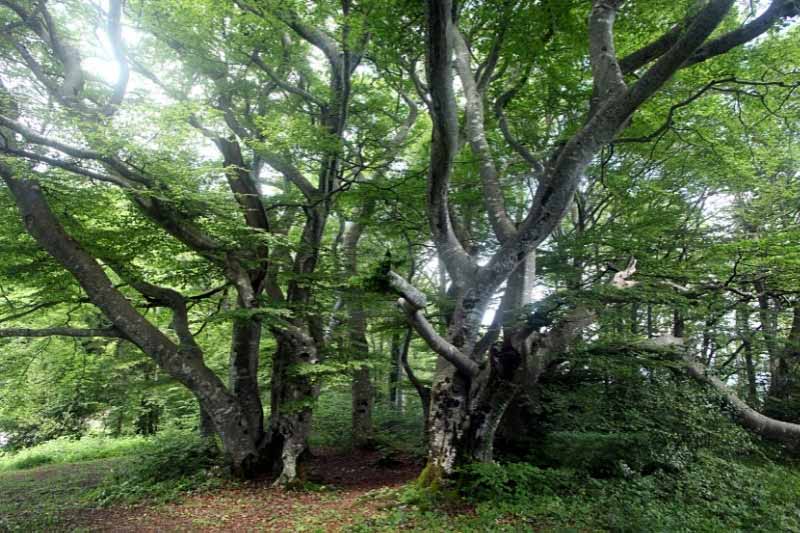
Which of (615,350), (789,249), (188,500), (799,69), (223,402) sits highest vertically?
(799,69)

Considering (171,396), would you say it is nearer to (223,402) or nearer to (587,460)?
(223,402)

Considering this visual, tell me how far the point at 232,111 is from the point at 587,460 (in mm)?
8711

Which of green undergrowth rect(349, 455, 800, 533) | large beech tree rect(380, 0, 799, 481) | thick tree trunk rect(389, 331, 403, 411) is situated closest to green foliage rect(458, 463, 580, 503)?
green undergrowth rect(349, 455, 800, 533)

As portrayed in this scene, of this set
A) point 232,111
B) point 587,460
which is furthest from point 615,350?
point 232,111

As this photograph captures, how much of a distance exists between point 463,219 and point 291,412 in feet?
15.9

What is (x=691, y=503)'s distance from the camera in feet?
17.5

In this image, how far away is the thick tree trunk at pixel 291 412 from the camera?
23.4ft

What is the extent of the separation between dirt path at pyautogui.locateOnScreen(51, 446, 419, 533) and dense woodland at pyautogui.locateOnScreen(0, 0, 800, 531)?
1.75 ft

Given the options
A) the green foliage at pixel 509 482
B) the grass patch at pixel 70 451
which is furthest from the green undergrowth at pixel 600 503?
the grass patch at pixel 70 451

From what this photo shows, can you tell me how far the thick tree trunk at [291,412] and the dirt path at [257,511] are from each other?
0.41 metres

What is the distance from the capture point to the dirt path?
205 inches

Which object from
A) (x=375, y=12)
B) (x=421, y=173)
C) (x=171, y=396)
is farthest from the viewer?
(x=171, y=396)

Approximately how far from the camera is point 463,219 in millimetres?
8906

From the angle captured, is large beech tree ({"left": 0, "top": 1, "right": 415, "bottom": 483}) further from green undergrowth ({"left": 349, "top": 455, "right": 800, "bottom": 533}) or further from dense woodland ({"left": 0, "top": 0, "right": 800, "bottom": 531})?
green undergrowth ({"left": 349, "top": 455, "right": 800, "bottom": 533})
